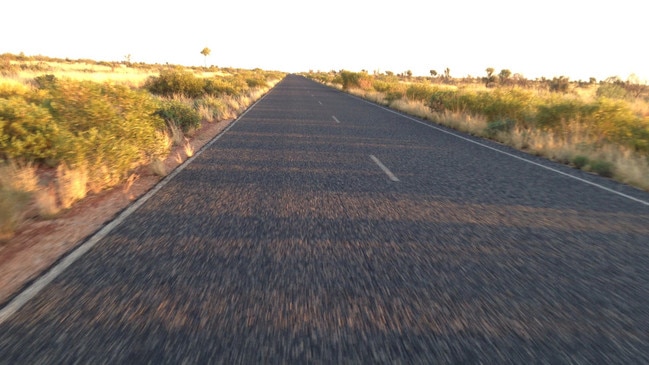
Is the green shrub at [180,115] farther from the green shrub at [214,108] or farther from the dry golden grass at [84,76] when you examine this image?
the green shrub at [214,108]

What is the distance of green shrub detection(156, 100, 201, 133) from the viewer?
12.1 metres

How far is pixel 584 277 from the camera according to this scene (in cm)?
364

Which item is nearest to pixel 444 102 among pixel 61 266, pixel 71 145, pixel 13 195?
pixel 71 145

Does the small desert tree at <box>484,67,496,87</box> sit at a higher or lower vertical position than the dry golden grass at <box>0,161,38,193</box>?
lower

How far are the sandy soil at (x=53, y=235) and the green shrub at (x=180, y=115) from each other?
18.2ft

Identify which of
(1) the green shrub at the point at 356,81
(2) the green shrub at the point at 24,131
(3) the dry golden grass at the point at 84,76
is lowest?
(1) the green shrub at the point at 356,81

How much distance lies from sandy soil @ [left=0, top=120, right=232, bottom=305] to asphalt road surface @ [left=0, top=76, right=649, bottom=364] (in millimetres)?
332

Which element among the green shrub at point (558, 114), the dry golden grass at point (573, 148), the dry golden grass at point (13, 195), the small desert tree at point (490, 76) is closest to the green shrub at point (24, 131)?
the dry golden grass at point (13, 195)

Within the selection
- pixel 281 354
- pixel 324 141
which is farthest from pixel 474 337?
pixel 324 141

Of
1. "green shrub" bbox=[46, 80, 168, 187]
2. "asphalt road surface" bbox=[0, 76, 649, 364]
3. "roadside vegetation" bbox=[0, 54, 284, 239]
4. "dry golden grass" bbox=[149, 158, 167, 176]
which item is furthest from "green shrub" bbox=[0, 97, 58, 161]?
"asphalt road surface" bbox=[0, 76, 649, 364]

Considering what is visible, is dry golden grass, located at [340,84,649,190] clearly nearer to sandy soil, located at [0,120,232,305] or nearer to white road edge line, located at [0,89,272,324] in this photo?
white road edge line, located at [0,89,272,324]

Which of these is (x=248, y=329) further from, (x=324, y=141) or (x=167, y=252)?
(x=324, y=141)

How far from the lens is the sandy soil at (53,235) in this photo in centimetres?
357

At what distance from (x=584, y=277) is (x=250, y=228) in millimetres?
3404
